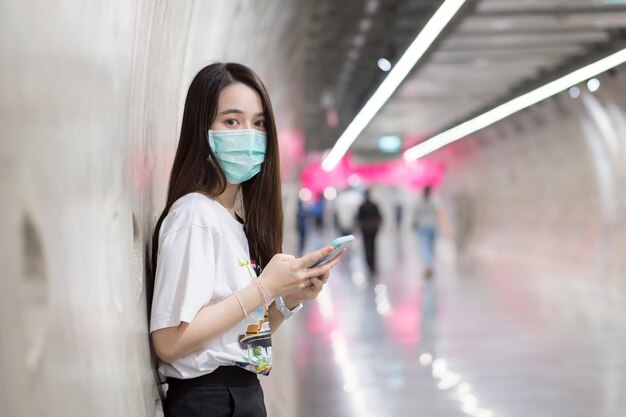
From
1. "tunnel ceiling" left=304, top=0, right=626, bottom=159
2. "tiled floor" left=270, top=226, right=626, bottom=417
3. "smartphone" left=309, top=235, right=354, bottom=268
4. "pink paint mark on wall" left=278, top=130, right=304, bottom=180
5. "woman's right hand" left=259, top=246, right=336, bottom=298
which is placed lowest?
"tiled floor" left=270, top=226, right=626, bottom=417

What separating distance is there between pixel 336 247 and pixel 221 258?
0.33 m

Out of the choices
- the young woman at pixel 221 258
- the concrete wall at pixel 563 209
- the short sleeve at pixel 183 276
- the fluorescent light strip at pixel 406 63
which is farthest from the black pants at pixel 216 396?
the concrete wall at pixel 563 209

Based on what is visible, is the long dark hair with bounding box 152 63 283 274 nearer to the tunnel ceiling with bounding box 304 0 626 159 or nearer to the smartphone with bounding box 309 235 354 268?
the smartphone with bounding box 309 235 354 268

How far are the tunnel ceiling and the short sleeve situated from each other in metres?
5.54

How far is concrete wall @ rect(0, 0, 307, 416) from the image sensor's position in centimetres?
154

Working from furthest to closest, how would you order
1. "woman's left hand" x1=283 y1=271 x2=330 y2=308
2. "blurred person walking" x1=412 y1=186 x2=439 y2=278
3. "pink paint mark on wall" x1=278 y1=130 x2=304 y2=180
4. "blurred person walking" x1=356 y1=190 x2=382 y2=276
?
"blurred person walking" x1=356 y1=190 x2=382 y2=276 → "blurred person walking" x1=412 y1=186 x2=439 y2=278 → "pink paint mark on wall" x1=278 y1=130 x2=304 y2=180 → "woman's left hand" x1=283 y1=271 x2=330 y2=308

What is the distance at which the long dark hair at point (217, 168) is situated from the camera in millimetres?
2750

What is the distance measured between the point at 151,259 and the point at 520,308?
11.2m

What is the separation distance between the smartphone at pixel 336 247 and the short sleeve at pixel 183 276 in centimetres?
33

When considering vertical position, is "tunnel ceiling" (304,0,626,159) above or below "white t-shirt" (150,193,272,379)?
above

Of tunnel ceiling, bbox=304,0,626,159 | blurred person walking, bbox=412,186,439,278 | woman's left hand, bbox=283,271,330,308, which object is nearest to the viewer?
woman's left hand, bbox=283,271,330,308

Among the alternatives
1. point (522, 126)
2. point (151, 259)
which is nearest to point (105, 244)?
point (151, 259)

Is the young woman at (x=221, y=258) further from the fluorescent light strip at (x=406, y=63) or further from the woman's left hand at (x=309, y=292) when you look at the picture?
the fluorescent light strip at (x=406, y=63)

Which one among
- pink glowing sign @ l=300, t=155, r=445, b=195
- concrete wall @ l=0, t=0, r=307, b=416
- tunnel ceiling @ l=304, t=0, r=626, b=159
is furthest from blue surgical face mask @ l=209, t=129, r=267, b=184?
pink glowing sign @ l=300, t=155, r=445, b=195
